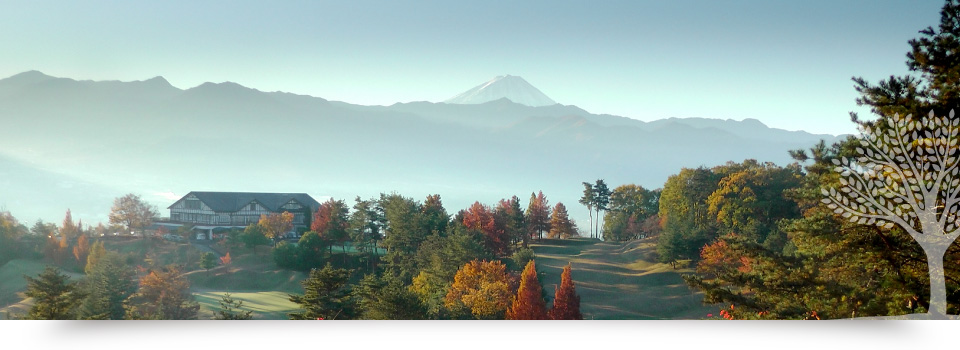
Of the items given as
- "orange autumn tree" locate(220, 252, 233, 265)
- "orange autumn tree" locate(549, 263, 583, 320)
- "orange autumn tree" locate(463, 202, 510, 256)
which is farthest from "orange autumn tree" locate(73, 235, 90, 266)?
"orange autumn tree" locate(549, 263, 583, 320)

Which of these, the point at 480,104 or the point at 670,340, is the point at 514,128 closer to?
the point at 480,104

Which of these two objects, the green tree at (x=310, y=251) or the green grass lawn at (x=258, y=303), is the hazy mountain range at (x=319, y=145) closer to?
the green tree at (x=310, y=251)

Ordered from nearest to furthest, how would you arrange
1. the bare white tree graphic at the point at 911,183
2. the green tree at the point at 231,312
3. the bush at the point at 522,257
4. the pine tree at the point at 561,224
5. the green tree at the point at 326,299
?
the bare white tree graphic at the point at 911,183 → the green tree at the point at 231,312 → the green tree at the point at 326,299 → the bush at the point at 522,257 → the pine tree at the point at 561,224

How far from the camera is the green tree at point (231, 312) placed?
6.45 meters

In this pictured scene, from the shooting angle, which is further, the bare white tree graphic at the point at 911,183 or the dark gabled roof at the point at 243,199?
the dark gabled roof at the point at 243,199

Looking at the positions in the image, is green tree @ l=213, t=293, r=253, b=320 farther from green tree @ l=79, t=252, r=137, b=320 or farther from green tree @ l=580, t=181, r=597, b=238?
green tree @ l=580, t=181, r=597, b=238

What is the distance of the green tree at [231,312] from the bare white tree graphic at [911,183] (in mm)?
5473

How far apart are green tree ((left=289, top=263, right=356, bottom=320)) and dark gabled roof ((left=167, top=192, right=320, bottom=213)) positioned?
A: 2.49ft

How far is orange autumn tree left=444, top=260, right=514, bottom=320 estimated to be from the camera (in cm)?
652

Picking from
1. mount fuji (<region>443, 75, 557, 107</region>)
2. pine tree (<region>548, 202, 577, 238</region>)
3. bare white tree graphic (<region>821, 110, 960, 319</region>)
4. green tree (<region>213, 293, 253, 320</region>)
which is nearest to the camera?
bare white tree graphic (<region>821, 110, 960, 319</region>)

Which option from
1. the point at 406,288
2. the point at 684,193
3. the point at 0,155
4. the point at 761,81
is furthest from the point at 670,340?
the point at 0,155

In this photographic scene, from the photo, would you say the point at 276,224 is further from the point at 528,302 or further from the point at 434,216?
the point at 528,302

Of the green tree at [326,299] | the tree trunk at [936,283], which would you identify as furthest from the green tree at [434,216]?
the tree trunk at [936,283]

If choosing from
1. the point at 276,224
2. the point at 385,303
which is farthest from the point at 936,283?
the point at 276,224
